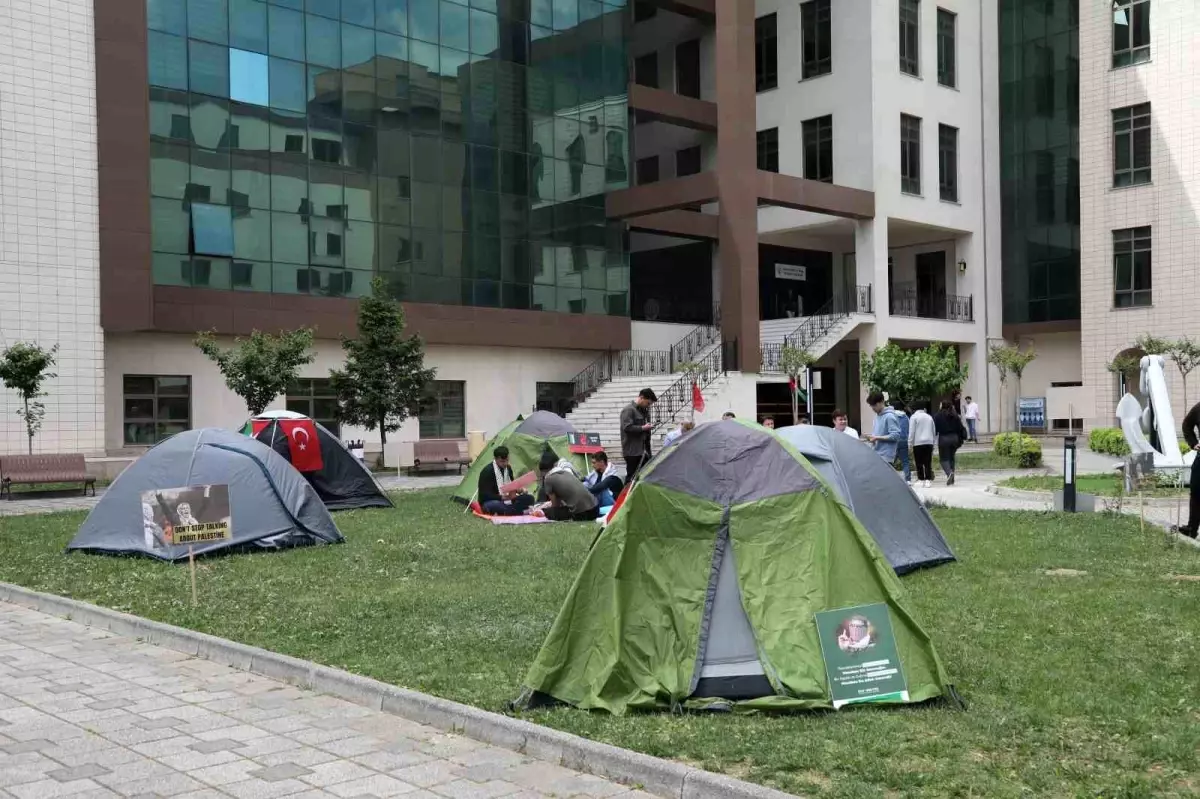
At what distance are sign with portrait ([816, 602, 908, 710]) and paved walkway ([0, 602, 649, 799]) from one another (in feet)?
5.67

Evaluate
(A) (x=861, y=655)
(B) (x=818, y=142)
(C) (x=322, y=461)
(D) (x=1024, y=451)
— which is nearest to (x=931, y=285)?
(B) (x=818, y=142)

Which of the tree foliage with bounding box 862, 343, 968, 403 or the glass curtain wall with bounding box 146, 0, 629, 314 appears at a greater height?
the glass curtain wall with bounding box 146, 0, 629, 314

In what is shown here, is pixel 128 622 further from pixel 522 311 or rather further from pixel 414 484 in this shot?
pixel 522 311

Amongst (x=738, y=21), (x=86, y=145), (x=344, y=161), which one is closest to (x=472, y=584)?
(x=86, y=145)

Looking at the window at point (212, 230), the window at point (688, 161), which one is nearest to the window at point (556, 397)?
the window at point (688, 161)

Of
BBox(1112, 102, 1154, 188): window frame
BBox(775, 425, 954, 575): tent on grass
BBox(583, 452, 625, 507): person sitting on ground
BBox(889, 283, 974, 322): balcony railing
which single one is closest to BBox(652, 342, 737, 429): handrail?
BBox(889, 283, 974, 322): balcony railing

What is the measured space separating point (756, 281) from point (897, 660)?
34.2m

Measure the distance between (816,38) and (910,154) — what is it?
19.1 ft

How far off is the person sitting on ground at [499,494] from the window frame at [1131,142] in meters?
33.0

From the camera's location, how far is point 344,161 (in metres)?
34.7

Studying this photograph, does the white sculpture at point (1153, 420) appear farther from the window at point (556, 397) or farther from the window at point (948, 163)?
the window at point (948, 163)

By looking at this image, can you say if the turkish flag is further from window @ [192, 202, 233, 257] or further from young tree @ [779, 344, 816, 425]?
young tree @ [779, 344, 816, 425]

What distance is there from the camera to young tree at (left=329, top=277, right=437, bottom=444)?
3038 cm

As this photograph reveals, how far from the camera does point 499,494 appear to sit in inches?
727
